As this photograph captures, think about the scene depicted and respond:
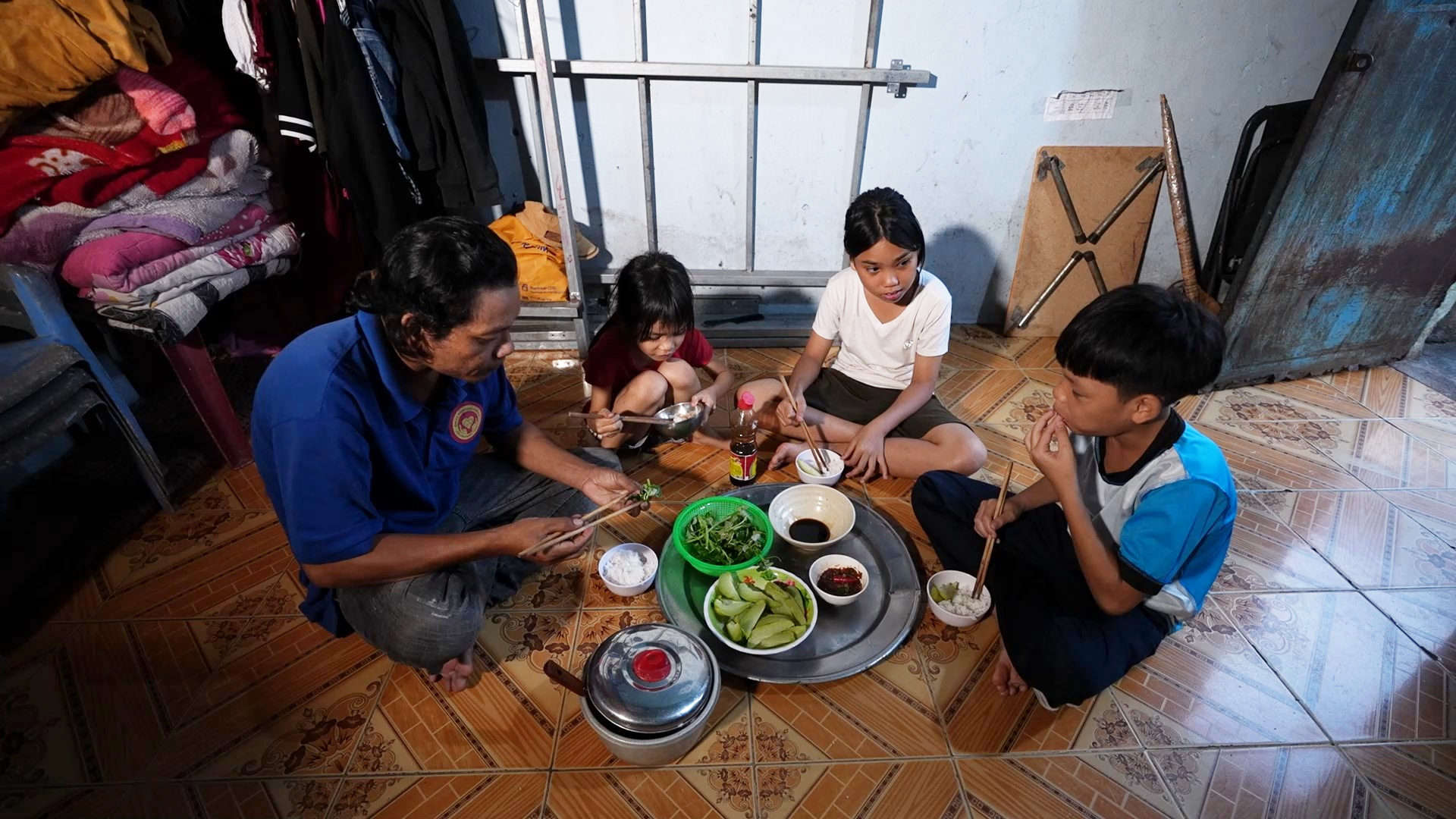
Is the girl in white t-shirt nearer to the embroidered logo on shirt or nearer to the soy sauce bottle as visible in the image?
the soy sauce bottle

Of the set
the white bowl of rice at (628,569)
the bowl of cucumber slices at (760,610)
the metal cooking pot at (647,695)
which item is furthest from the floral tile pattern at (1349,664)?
the white bowl of rice at (628,569)

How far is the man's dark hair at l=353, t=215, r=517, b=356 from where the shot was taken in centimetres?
135

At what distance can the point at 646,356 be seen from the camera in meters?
2.55

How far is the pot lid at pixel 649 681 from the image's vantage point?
151 centimetres

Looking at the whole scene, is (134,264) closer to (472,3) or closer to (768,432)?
(472,3)

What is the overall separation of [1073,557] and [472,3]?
11.8ft

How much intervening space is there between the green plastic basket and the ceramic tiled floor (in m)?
0.26

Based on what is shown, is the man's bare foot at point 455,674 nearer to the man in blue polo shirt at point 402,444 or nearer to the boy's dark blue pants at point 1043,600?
the man in blue polo shirt at point 402,444

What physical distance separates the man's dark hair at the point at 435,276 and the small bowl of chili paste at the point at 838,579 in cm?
126

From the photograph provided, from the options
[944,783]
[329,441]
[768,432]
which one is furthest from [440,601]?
[768,432]

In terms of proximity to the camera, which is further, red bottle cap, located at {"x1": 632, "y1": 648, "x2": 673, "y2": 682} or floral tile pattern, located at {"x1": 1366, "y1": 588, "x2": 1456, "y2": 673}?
floral tile pattern, located at {"x1": 1366, "y1": 588, "x2": 1456, "y2": 673}

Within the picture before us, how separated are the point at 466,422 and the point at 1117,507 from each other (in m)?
1.84

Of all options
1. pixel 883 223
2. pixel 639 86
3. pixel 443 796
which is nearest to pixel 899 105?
pixel 639 86

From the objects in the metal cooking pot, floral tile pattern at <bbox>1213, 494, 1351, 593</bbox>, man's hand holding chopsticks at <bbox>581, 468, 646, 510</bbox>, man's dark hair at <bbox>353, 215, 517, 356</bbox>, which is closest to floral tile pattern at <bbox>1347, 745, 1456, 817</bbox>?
floral tile pattern at <bbox>1213, 494, 1351, 593</bbox>
